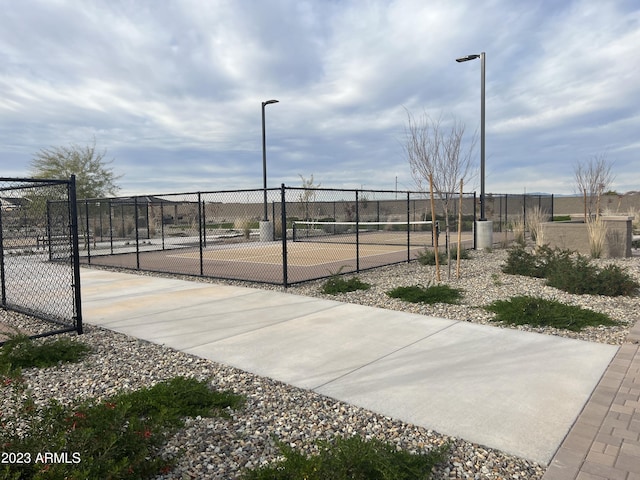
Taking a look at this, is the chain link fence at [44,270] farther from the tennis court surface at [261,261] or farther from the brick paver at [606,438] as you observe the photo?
the brick paver at [606,438]

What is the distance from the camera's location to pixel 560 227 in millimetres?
A: 15664

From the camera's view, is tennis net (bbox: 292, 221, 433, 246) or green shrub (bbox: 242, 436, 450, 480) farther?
tennis net (bbox: 292, 221, 433, 246)

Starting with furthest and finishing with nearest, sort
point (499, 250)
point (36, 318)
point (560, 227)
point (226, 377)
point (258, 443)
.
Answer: point (499, 250) < point (560, 227) < point (36, 318) < point (226, 377) < point (258, 443)

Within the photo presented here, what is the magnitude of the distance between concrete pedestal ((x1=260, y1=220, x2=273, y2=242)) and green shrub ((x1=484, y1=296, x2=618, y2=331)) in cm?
1769

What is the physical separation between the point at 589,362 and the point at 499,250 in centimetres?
1271

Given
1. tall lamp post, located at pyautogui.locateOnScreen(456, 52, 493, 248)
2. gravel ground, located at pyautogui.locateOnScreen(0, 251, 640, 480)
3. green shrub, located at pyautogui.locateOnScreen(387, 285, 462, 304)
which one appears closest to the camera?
gravel ground, located at pyautogui.locateOnScreen(0, 251, 640, 480)

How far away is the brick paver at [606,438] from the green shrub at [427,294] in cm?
370

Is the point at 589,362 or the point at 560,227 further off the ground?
the point at 560,227

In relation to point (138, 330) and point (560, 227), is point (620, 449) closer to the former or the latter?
point (138, 330)

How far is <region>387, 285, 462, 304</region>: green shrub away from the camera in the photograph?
853 cm

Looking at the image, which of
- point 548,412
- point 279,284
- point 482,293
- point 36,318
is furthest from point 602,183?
point 36,318

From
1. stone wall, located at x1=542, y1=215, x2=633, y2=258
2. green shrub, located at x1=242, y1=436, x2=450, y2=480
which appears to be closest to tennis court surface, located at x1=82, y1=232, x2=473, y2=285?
stone wall, located at x1=542, y1=215, x2=633, y2=258

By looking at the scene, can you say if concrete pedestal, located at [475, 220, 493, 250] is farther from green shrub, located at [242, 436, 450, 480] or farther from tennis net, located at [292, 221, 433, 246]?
green shrub, located at [242, 436, 450, 480]

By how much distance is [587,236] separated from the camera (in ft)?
49.6
